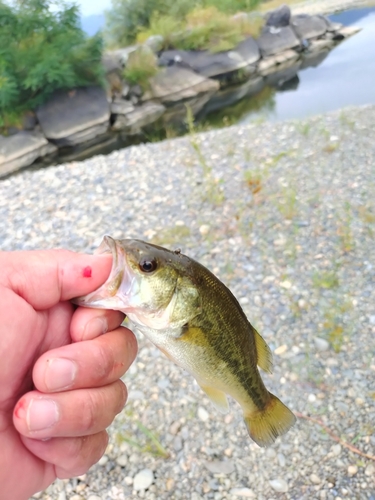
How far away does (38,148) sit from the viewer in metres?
13.5

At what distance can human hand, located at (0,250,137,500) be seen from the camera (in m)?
1.59

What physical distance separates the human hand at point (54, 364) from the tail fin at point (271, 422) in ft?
2.35

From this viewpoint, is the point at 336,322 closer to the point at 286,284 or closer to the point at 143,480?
the point at 286,284

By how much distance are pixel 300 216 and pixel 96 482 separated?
4069mm

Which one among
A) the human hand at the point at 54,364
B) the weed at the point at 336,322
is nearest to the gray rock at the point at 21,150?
the weed at the point at 336,322

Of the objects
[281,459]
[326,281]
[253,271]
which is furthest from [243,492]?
[253,271]

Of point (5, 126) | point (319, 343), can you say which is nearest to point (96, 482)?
point (319, 343)

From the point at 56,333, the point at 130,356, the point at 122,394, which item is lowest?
the point at 122,394

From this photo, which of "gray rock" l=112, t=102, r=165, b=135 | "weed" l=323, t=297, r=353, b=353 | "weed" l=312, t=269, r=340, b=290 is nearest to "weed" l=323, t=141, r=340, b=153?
"weed" l=312, t=269, r=340, b=290

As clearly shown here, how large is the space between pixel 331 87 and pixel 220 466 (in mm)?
14234

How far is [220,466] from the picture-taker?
3271 mm

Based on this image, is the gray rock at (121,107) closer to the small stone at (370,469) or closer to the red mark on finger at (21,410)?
the small stone at (370,469)

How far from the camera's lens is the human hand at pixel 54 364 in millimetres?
1587

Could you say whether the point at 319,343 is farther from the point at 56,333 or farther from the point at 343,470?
the point at 56,333
